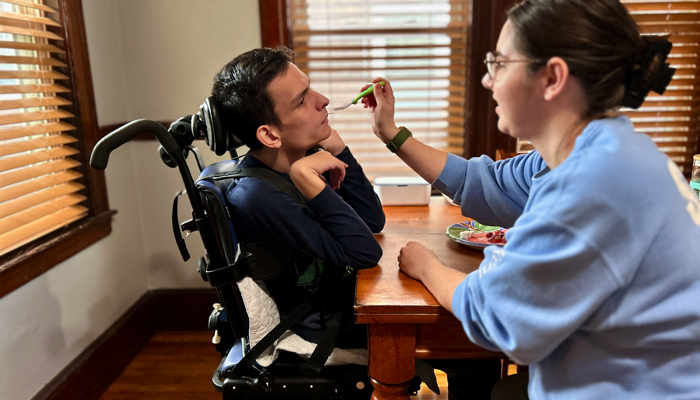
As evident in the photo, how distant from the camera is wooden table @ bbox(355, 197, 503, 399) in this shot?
1.00 meters

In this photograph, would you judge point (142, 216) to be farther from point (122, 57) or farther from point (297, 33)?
point (297, 33)

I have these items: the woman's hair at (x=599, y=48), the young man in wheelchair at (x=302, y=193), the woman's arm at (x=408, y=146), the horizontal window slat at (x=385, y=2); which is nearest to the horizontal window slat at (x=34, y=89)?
the young man in wheelchair at (x=302, y=193)

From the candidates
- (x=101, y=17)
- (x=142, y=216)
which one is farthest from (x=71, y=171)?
(x=101, y=17)

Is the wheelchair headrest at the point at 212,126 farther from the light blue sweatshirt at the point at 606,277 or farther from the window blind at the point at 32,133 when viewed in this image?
the window blind at the point at 32,133

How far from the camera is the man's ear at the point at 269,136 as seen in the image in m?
1.26

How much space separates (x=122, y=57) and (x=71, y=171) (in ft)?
2.12

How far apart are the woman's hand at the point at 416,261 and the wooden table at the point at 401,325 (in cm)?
2

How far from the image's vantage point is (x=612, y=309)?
2.33 ft

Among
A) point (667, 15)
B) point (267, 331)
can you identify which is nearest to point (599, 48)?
point (267, 331)

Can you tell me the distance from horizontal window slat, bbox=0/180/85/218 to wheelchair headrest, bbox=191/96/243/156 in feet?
2.88

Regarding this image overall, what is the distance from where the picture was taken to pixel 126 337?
224cm

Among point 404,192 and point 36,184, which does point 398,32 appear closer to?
point 404,192

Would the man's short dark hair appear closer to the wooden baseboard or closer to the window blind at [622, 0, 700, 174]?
the wooden baseboard

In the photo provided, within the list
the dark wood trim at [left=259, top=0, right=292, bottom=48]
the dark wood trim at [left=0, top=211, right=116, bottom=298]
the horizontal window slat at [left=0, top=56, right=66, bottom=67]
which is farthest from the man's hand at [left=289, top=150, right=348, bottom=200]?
the dark wood trim at [left=259, top=0, right=292, bottom=48]
